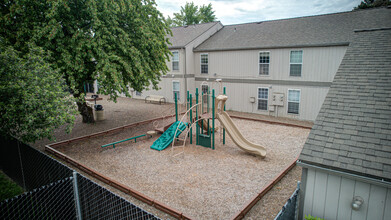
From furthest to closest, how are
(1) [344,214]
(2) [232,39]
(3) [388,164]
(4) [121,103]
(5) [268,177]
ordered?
(4) [121,103] < (2) [232,39] < (5) [268,177] < (1) [344,214] < (3) [388,164]

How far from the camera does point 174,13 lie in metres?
44.3

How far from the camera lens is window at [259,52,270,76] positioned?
16.7 meters

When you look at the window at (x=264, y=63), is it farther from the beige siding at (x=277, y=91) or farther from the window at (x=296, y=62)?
the window at (x=296, y=62)

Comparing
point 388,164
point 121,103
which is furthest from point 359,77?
point 121,103

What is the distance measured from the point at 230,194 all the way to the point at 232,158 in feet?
9.19

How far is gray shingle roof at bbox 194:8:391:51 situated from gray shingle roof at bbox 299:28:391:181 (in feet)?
28.9

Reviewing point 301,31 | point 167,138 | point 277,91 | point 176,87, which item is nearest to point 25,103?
point 167,138

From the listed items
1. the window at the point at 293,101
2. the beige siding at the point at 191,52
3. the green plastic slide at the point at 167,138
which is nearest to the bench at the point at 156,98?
the beige siding at the point at 191,52

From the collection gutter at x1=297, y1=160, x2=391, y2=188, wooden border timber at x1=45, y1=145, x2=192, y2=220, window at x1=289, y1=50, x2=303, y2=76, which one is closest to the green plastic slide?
wooden border timber at x1=45, y1=145, x2=192, y2=220

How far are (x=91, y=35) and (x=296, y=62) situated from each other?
42.0 feet

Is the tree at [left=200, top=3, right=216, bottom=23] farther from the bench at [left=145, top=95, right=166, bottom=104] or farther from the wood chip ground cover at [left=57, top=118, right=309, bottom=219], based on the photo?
the wood chip ground cover at [left=57, top=118, right=309, bottom=219]

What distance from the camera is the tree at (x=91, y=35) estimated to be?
32.0 ft

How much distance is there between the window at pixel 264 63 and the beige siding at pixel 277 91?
0.98 metres

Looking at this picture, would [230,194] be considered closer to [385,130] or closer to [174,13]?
[385,130]
